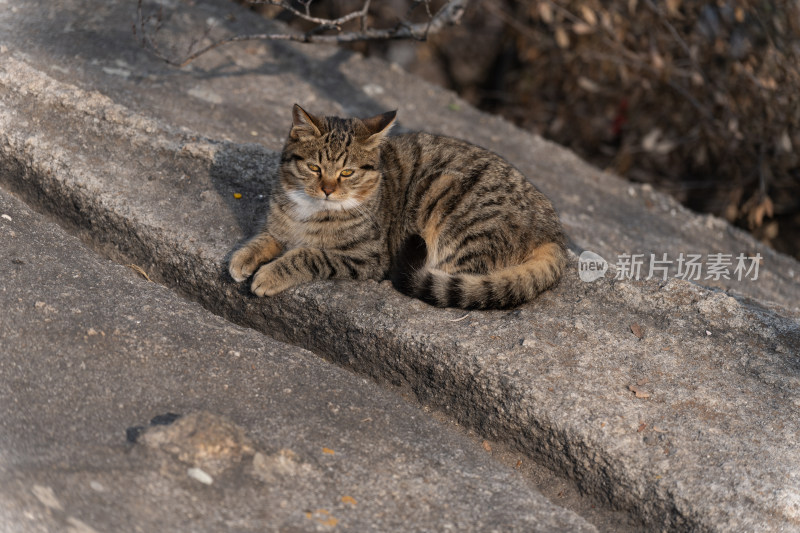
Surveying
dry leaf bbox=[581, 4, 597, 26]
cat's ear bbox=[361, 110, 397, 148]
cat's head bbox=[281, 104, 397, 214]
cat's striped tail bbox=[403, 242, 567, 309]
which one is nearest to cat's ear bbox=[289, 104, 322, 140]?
cat's head bbox=[281, 104, 397, 214]

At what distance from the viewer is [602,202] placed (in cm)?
592

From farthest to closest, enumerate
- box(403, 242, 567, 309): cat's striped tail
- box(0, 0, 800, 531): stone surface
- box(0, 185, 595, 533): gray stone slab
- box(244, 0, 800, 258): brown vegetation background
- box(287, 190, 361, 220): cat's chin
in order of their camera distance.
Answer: box(244, 0, 800, 258): brown vegetation background → box(287, 190, 361, 220): cat's chin → box(403, 242, 567, 309): cat's striped tail → box(0, 0, 800, 531): stone surface → box(0, 185, 595, 533): gray stone slab

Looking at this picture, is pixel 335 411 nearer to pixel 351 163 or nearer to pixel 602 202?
pixel 351 163

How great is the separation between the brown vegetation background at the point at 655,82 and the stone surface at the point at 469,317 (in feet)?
6.12

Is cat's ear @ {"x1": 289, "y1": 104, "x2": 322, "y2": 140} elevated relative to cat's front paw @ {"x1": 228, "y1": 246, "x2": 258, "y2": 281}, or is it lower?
elevated

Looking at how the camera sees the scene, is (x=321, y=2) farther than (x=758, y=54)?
Yes

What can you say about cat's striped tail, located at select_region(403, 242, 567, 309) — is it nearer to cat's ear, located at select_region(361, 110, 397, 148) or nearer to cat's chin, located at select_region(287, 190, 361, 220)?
cat's chin, located at select_region(287, 190, 361, 220)

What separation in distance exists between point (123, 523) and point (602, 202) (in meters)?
4.56

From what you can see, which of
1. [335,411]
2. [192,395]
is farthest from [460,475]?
[192,395]

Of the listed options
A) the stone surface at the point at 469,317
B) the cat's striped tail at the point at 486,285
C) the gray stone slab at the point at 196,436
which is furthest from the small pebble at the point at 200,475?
the cat's striped tail at the point at 486,285

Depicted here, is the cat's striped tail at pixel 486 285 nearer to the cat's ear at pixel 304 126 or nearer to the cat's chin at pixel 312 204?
the cat's chin at pixel 312 204

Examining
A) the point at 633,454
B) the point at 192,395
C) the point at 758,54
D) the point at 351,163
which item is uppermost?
the point at 758,54

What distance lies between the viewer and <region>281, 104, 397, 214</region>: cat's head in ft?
11.6

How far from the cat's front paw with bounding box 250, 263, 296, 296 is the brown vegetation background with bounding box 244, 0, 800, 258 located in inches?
161
